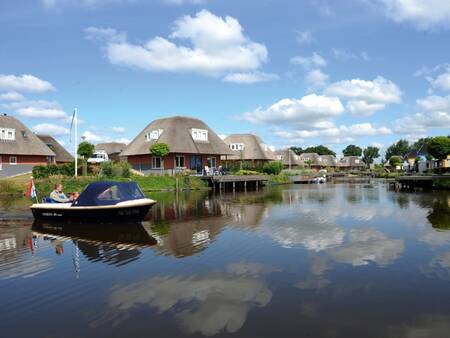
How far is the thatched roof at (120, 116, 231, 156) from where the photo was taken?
48062 mm

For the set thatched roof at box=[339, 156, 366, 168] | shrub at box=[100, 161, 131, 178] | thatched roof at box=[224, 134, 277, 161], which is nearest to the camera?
shrub at box=[100, 161, 131, 178]

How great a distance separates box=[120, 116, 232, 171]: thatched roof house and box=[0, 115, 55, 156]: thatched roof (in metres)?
10.6

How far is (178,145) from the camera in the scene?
156 ft

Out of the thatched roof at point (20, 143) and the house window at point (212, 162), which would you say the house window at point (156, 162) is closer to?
the house window at point (212, 162)

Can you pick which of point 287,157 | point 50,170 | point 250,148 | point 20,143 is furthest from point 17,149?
point 287,157

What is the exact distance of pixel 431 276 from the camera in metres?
9.23

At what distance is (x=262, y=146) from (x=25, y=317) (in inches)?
2578

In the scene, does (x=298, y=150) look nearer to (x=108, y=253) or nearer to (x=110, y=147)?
(x=110, y=147)

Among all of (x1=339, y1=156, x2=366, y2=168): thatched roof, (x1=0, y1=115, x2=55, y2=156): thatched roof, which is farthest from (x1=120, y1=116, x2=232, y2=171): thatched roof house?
(x1=339, y1=156, x2=366, y2=168): thatched roof

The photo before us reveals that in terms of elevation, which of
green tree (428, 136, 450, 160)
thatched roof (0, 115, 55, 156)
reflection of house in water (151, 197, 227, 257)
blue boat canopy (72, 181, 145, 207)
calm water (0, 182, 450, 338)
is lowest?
calm water (0, 182, 450, 338)

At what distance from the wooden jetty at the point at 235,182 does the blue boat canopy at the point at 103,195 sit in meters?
25.8

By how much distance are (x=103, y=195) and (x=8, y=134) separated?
112ft

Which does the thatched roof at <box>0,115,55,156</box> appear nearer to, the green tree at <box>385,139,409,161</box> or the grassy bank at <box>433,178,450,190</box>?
the grassy bank at <box>433,178,450,190</box>

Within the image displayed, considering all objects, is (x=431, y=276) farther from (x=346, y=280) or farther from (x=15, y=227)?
(x=15, y=227)
